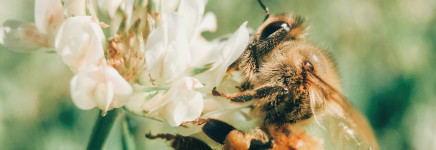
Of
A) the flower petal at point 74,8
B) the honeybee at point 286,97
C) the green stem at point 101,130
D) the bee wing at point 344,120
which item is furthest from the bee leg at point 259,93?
the flower petal at point 74,8

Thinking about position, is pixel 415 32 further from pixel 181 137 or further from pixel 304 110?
pixel 181 137

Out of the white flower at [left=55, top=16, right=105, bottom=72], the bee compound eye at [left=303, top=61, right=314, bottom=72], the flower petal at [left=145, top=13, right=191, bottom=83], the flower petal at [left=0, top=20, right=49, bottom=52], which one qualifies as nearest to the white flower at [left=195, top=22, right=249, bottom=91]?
the flower petal at [left=145, top=13, right=191, bottom=83]

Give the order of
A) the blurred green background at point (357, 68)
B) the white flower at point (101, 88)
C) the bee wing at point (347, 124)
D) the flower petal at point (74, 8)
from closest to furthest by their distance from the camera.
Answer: the white flower at point (101, 88), the flower petal at point (74, 8), the bee wing at point (347, 124), the blurred green background at point (357, 68)

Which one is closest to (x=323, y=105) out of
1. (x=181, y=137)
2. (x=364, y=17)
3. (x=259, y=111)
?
(x=259, y=111)

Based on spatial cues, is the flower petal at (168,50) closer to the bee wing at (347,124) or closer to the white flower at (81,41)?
the white flower at (81,41)

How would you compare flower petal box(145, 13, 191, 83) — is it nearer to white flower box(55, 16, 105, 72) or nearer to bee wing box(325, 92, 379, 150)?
white flower box(55, 16, 105, 72)
